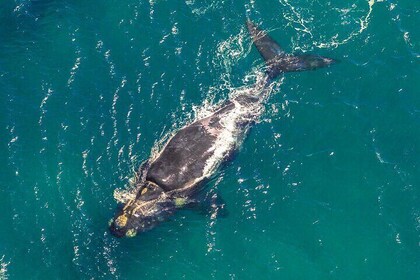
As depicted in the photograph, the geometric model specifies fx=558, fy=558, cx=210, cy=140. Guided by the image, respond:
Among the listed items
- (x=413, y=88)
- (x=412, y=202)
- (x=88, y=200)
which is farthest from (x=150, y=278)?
(x=413, y=88)

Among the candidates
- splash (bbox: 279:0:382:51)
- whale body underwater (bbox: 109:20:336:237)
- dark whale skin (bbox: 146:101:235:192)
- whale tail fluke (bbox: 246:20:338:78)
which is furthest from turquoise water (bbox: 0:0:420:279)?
dark whale skin (bbox: 146:101:235:192)

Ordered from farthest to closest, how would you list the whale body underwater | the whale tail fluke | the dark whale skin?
the whale tail fluke
the dark whale skin
the whale body underwater

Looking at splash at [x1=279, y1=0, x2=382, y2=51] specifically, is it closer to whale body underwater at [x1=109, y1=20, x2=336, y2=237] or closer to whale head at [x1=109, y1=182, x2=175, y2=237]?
whale body underwater at [x1=109, y1=20, x2=336, y2=237]

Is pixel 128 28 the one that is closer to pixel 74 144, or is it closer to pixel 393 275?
pixel 74 144

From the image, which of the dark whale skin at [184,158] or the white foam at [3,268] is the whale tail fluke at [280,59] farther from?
the white foam at [3,268]

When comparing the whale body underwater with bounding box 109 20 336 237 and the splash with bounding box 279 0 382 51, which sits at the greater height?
the splash with bounding box 279 0 382 51

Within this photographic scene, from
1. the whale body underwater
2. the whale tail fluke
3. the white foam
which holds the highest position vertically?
the whale tail fluke

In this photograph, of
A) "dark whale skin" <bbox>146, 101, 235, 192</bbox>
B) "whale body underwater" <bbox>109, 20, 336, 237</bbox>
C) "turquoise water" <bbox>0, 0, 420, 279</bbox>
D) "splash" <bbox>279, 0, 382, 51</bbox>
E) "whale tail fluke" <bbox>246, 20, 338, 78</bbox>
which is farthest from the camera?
"splash" <bbox>279, 0, 382, 51</bbox>

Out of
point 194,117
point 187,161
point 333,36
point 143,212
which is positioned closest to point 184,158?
point 187,161
